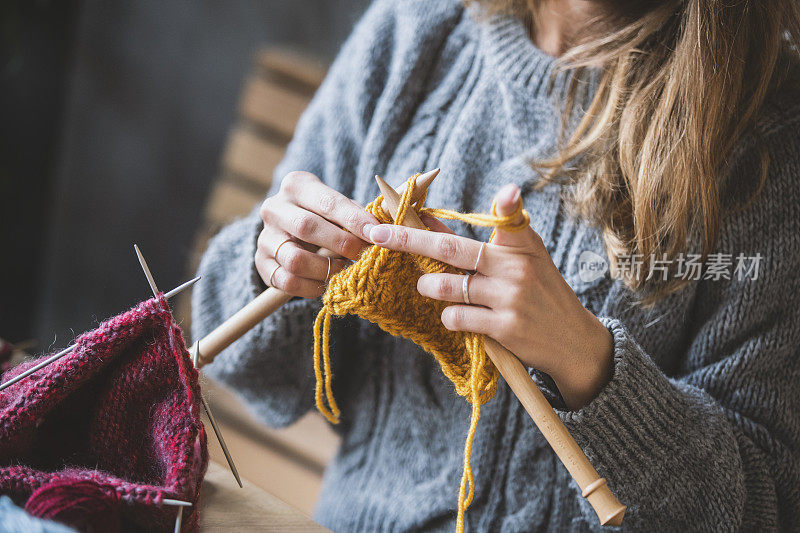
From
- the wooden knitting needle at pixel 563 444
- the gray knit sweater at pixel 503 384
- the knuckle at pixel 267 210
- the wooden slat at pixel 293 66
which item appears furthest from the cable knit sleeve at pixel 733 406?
the wooden slat at pixel 293 66

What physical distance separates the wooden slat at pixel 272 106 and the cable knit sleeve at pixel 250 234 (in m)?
0.50

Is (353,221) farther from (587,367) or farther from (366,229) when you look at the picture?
(587,367)

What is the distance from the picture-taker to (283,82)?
144 cm

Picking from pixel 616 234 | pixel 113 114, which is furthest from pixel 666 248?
pixel 113 114

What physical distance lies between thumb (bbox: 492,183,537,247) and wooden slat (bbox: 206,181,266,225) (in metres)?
0.99

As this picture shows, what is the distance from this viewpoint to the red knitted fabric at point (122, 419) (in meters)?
0.48

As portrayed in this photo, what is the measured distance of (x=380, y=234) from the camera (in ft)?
1.79

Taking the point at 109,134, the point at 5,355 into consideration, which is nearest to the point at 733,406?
the point at 5,355

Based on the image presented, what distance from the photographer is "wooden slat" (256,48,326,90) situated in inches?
54.7

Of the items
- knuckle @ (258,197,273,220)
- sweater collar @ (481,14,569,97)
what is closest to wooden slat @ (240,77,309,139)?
sweater collar @ (481,14,569,97)

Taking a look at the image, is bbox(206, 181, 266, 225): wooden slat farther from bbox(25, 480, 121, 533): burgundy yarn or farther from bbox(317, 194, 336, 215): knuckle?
bbox(25, 480, 121, 533): burgundy yarn

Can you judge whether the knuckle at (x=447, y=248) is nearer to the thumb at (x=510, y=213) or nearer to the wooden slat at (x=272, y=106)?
the thumb at (x=510, y=213)

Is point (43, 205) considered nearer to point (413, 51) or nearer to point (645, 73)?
point (413, 51)

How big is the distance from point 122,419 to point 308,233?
22 centimetres
